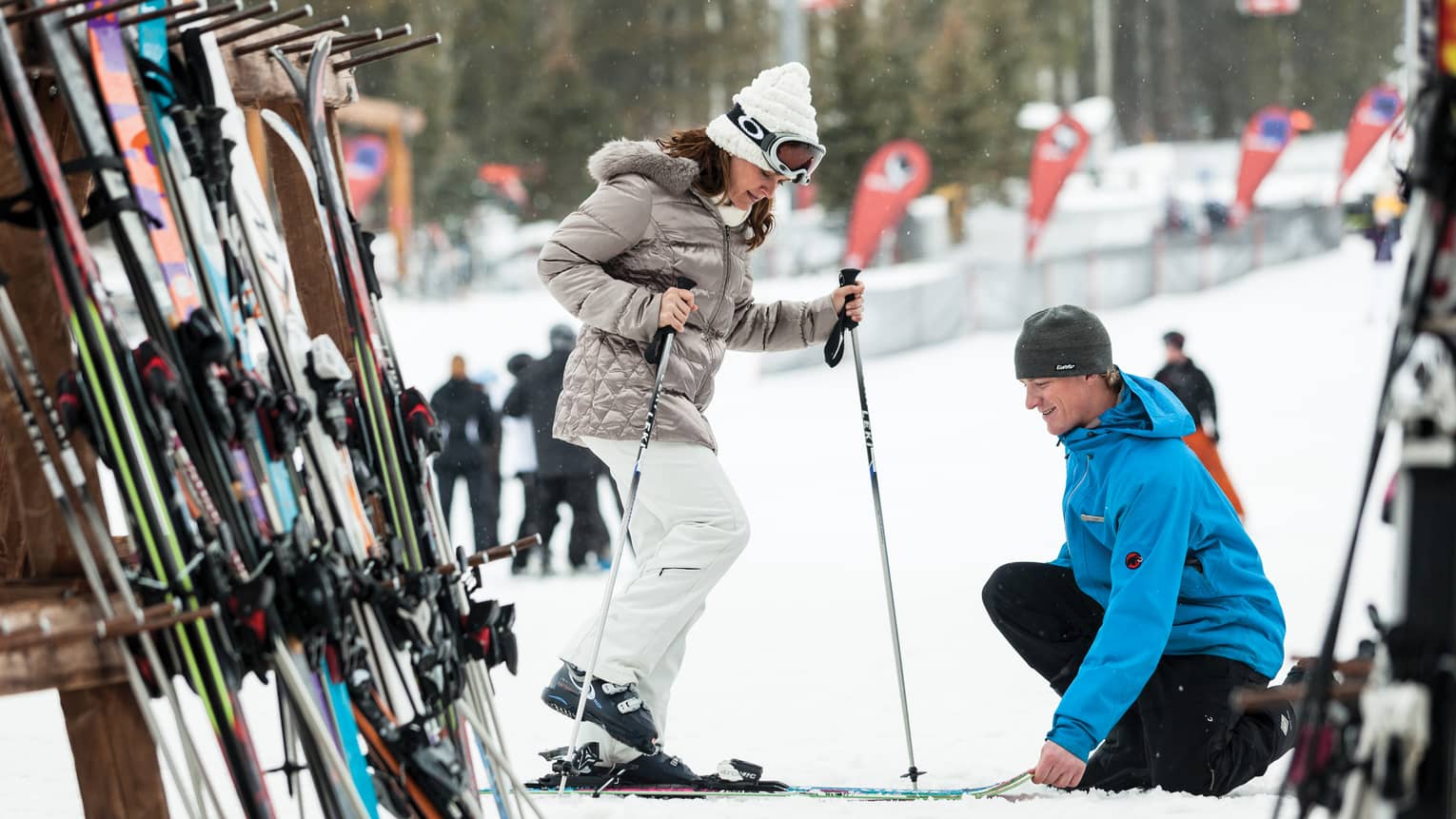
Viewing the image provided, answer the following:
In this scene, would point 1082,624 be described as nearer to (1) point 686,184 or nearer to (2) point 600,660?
(2) point 600,660

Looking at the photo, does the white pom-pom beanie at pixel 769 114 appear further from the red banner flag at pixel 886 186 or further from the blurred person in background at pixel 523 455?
the red banner flag at pixel 886 186

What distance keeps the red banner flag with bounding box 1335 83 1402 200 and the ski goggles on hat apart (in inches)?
838

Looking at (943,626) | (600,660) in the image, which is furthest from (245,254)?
(943,626)

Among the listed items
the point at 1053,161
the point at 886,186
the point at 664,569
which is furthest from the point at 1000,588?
the point at 1053,161

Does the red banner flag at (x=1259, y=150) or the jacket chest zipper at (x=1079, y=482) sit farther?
the red banner flag at (x=1259, y=150)

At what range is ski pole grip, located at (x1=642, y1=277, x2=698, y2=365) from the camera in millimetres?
3375

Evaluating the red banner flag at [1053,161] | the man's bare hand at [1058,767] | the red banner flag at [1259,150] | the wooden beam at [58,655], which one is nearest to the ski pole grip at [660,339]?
the man's bare hand at [1058,767]

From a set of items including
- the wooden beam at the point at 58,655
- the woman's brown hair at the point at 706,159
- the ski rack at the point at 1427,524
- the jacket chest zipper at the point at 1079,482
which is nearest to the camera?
the ski rack at the point at 1427,524

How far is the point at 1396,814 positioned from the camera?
61.9 inches

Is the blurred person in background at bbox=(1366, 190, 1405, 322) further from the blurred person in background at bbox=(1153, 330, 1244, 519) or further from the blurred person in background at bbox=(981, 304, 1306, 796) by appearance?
the blurred person in background at bbox=(981, 304, 1306, 796)

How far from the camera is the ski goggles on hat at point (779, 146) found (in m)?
3.41

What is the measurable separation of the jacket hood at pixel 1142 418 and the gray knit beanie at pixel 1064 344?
3.4 inches

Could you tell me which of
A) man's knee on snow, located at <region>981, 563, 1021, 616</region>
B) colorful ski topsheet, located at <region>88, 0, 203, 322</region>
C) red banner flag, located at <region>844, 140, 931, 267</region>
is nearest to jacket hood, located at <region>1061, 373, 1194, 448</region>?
man's knee on snow, located at <region>981, 563, 1021, 616</region>

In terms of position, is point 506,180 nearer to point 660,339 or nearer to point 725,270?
point 725,270
